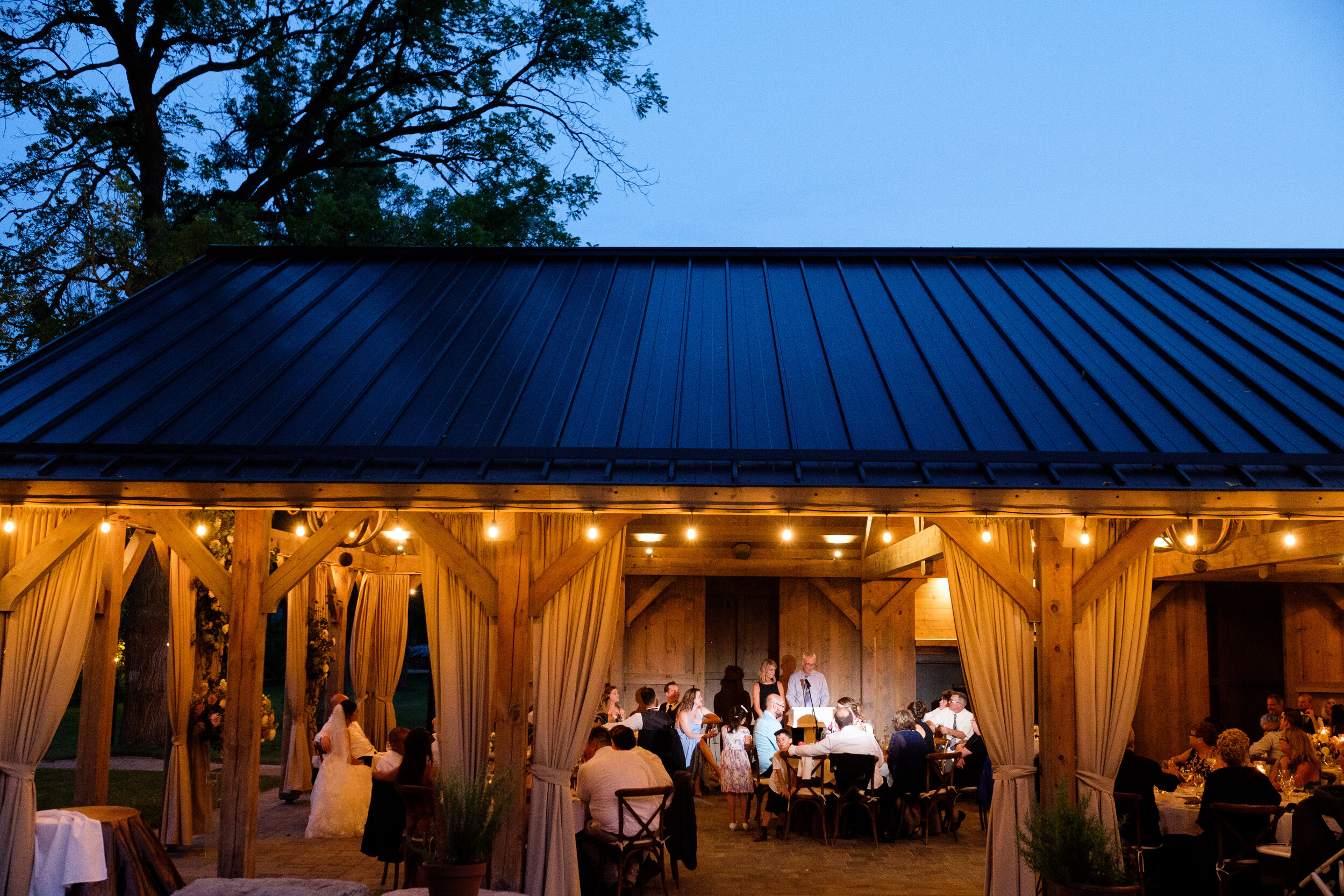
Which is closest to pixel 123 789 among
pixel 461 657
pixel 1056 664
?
pixel 461 657

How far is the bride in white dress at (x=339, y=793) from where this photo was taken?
9.98m

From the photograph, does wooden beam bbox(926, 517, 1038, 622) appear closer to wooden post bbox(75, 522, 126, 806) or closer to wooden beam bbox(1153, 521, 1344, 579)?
wooden beam bbox(1153, 521, 1344, 579)

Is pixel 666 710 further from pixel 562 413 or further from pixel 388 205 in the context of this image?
pixel 388 205

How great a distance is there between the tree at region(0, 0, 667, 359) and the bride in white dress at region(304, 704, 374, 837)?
8.08 m

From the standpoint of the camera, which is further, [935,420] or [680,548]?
[680,548]

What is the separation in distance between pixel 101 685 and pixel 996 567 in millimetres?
7007

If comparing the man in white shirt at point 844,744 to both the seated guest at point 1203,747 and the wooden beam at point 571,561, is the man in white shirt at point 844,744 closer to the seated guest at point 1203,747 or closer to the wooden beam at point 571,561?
the seated guest at point 1203,747

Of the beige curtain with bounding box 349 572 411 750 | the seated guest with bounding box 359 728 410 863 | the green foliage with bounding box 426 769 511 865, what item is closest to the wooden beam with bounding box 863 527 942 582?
the seated guest with bounding box 359 728 410 863

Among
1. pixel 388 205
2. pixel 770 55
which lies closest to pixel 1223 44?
pixel 770 55

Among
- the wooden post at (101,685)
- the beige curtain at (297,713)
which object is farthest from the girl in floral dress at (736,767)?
the wooden post at (101,685)

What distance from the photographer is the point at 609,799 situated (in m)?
7.80

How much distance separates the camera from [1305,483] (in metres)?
6.11

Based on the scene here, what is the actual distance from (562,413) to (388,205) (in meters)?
13.7

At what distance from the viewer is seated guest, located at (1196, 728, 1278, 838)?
7.46m
